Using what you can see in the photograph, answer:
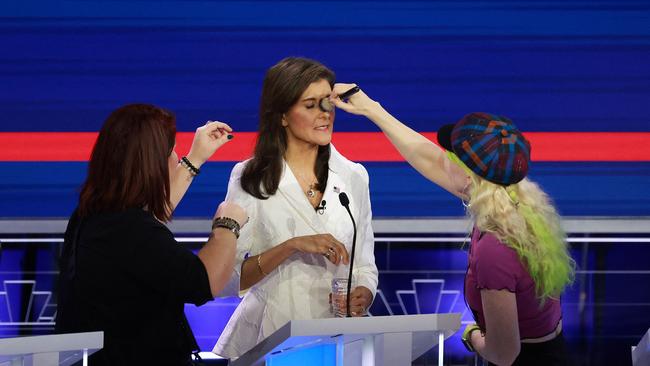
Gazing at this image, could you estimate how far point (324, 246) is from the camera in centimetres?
345

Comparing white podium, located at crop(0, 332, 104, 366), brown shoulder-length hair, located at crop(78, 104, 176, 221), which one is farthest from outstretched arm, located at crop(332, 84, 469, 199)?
white podium, located at crop(0, 332, 104, 366)

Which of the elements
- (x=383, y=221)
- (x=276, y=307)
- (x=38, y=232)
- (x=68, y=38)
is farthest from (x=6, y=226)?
(x=276, y=307)

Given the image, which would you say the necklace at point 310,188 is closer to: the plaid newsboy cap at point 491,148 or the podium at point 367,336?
the plaid newsboy cap at point 491,148

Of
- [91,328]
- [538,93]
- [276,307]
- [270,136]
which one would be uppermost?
[538,93]

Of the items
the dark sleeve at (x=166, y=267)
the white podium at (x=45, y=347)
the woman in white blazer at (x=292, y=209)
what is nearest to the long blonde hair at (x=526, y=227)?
the woman in white blazer at (x=292, y=209)

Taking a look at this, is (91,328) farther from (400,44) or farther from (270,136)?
(400,44)

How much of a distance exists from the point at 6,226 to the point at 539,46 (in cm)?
266

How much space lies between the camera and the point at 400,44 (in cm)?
543

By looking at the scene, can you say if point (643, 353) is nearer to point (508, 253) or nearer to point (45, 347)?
point (508, 253)

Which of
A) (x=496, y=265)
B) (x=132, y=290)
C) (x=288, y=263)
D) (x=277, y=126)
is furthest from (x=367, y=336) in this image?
(x=277, y=126)

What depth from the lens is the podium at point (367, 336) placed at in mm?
2660

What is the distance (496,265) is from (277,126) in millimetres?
1062

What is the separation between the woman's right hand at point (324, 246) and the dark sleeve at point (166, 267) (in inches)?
25.7

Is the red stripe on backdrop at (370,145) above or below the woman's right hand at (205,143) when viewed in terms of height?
above
